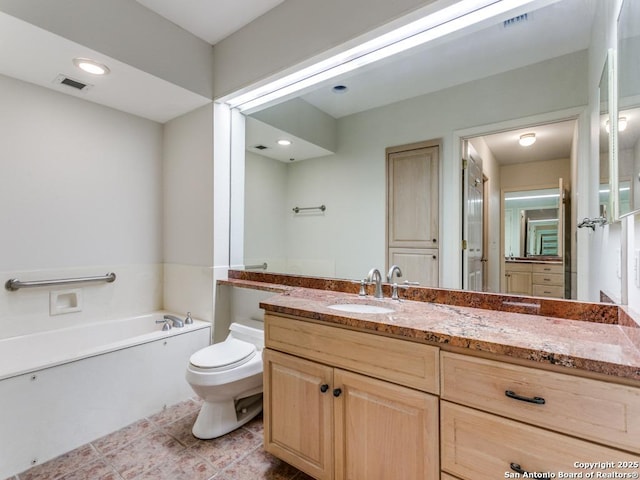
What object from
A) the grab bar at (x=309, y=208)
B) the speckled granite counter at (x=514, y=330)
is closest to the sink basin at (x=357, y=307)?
the speckled granite counter at (x=514, y=330)

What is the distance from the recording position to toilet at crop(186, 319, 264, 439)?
5.55 ft

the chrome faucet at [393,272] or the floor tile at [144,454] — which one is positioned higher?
the chrome faucet at [393,272]

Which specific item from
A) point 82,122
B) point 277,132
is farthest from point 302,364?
point 82,122

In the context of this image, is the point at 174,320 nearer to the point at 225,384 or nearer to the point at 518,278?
the point at 225,384

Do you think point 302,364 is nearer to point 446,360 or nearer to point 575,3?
point 446,360

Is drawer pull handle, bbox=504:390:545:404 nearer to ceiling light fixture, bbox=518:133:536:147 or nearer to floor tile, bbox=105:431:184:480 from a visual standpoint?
ceiling light fixture, bbox=518:133:536:147

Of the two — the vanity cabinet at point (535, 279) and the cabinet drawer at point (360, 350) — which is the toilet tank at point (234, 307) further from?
the vanity cabinet at point (535, 279)

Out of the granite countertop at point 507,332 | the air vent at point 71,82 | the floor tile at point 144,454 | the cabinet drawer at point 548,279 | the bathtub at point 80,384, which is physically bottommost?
the floor tile at point 144,454

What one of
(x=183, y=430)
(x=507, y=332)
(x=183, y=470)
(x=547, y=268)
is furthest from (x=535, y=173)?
(x=183, y=430)

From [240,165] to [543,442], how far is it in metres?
2.44

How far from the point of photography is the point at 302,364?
1.34 metres

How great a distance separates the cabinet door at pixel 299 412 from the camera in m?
1.27

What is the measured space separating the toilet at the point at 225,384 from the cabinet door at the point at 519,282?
1.45 metres

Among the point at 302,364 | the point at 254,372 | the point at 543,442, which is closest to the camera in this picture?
the point at 543,442
